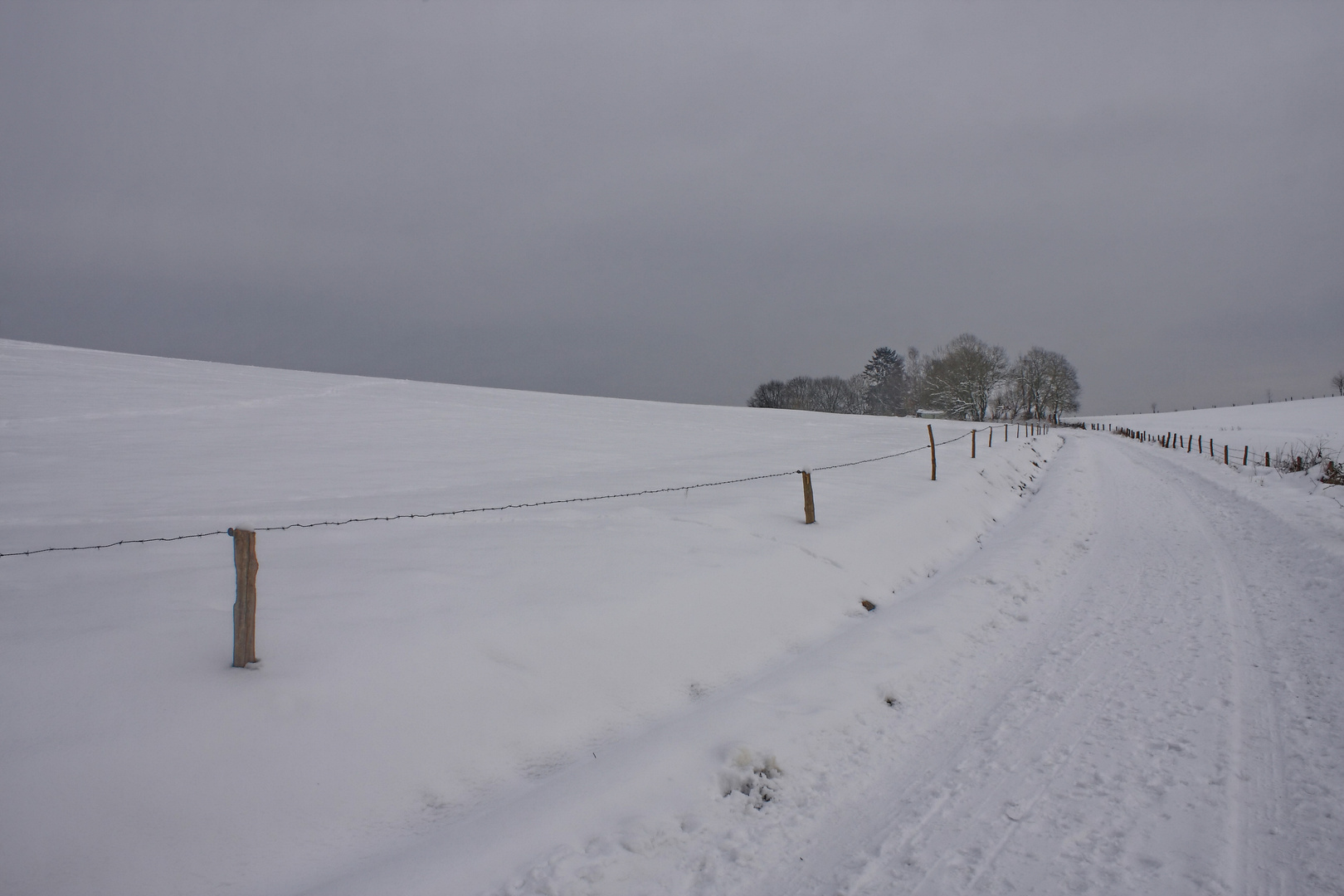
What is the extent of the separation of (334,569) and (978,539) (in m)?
9.64

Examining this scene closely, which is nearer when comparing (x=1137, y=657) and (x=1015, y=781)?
(x=1015, y=781)

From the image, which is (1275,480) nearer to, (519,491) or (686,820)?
(519,491)

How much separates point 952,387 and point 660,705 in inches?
3257

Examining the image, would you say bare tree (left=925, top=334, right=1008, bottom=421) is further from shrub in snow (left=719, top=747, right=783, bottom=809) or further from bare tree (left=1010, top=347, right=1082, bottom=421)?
shrub in snow (left=719, top=747, right=783, bottom=809)

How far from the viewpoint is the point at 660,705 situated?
191 inches

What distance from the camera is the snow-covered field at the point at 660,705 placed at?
3.13 m

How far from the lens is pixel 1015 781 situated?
3.67 metres

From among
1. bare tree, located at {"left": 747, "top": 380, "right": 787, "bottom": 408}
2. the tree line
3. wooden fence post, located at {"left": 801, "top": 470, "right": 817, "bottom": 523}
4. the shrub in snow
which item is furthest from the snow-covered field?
bare tree, located at {"left": 747, "top": 380, "right": 787, "bottom": 408}

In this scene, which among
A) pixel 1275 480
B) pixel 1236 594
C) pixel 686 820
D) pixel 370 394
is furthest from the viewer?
pixel 370 394

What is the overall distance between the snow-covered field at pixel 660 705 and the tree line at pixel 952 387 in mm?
69869

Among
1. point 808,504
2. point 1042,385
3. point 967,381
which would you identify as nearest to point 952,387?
point 967,381

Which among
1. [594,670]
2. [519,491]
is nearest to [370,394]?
[519,491]

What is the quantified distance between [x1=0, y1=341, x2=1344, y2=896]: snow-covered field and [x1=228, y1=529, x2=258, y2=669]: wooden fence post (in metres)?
0.17

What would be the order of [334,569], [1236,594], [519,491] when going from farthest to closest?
[519,491] → [1236,594] → [334,569]
